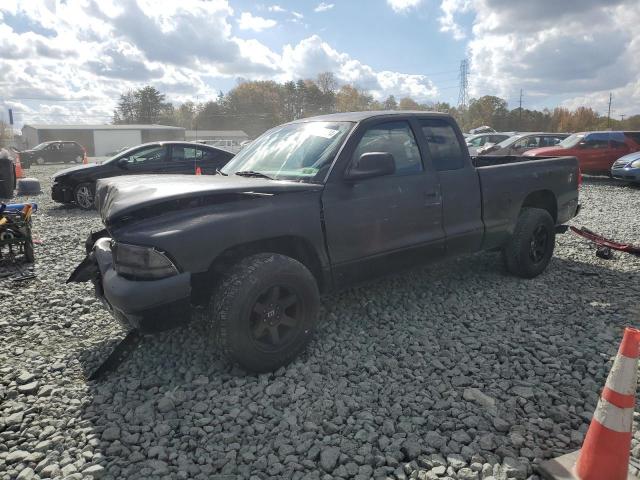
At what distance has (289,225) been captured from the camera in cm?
317

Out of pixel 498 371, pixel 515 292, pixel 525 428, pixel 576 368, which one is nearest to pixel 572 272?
pixel 515 292

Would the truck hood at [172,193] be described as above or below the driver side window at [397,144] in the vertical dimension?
below

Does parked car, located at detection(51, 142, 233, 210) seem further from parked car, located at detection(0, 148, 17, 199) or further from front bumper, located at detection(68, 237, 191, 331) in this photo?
Result: front bumper, located at detection(68, 237, 191, 331)

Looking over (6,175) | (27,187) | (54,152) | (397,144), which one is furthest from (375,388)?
(54,152)

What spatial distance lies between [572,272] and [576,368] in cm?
250

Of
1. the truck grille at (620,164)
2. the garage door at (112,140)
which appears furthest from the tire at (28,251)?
the garage door at (112,140)

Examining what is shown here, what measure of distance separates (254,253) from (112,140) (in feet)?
245

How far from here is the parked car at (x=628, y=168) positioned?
43.1 feet

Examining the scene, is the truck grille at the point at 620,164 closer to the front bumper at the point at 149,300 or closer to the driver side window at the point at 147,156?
the driver side window at the point at 147,156

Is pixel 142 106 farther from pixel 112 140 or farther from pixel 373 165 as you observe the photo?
pixel 373 165

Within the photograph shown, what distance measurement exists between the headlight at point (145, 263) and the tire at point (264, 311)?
0.38m

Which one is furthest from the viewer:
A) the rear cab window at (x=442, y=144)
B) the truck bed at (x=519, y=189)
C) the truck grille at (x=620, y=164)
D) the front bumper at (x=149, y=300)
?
the truck grille at (x=620, y=164)

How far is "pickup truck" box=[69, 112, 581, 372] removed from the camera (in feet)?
9.22

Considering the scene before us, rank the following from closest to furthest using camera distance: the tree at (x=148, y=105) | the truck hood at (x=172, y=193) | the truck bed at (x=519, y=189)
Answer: the truck hood at (x=172, y=193), the truck bed at (x=519, y=189), the tree at (x=148, y=105)
